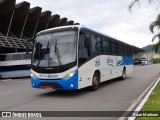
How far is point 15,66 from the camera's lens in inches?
1259

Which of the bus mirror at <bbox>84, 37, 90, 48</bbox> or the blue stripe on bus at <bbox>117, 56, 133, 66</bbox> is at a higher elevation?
the bus mirror at <bbox>84, 37, 90, 48</bbox>

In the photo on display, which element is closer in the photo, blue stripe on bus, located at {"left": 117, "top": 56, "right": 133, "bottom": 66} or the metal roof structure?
blue stripe on bus, located at {"left": 117, "top": 56, "right": 133, "bottom": 66}

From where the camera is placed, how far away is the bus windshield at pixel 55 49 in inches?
474

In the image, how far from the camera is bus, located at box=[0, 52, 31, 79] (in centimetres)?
3177

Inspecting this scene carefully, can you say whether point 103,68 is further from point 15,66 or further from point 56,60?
point 15,66

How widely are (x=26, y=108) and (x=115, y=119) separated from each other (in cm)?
320

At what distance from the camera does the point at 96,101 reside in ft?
35.7

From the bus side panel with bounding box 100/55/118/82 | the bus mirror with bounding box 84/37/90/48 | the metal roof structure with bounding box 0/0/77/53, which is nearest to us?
the bus mirror with bounding box 84/37/90/48

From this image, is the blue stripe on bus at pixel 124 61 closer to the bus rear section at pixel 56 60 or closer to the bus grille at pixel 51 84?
the bus rear section at pixel 56 60

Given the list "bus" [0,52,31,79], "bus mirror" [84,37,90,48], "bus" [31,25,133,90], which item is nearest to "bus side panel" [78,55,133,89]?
"bus" [31,25,133,90]

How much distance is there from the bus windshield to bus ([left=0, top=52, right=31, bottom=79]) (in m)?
19.0

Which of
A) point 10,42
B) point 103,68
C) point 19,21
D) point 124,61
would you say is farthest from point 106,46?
point 19,21

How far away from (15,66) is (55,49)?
2066 cm

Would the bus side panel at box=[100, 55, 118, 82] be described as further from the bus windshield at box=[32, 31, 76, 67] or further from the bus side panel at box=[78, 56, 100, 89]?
the bus windshield at box=[32, 31, 76, 67]
